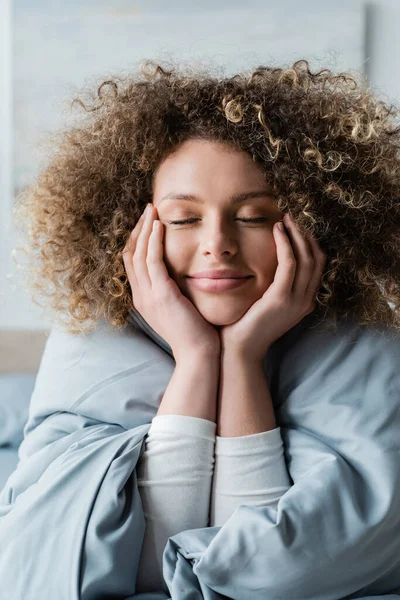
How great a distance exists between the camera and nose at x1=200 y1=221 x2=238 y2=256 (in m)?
1.01

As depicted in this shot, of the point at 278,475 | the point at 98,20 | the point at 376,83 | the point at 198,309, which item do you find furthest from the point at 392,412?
the point at 98,20

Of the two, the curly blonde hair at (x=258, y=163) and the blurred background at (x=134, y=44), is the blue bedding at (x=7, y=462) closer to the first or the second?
the curly blonde hair at (x=258, y=163)

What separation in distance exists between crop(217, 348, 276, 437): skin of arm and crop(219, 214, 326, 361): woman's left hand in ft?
0.05

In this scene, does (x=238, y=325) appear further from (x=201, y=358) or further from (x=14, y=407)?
(x=14, y=407)

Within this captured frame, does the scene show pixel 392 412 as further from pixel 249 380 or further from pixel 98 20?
pixel 98 20

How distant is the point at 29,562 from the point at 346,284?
0.54 metres

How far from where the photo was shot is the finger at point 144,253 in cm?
109

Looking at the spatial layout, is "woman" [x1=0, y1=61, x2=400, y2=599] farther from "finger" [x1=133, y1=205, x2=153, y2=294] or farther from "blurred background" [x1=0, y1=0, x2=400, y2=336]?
"blurred background" [x1=0, y1=0, x2=400, y2=336]

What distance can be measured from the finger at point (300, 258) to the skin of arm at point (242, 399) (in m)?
0.11

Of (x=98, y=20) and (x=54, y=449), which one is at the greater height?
(x=98, y=20)

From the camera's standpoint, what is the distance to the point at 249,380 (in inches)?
40.3

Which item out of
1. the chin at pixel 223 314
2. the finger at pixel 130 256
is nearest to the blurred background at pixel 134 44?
the finger at pixel 130 256

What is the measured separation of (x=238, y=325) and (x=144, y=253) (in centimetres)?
16

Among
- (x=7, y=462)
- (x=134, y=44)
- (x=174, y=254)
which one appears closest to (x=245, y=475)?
(x=174, y=254)
